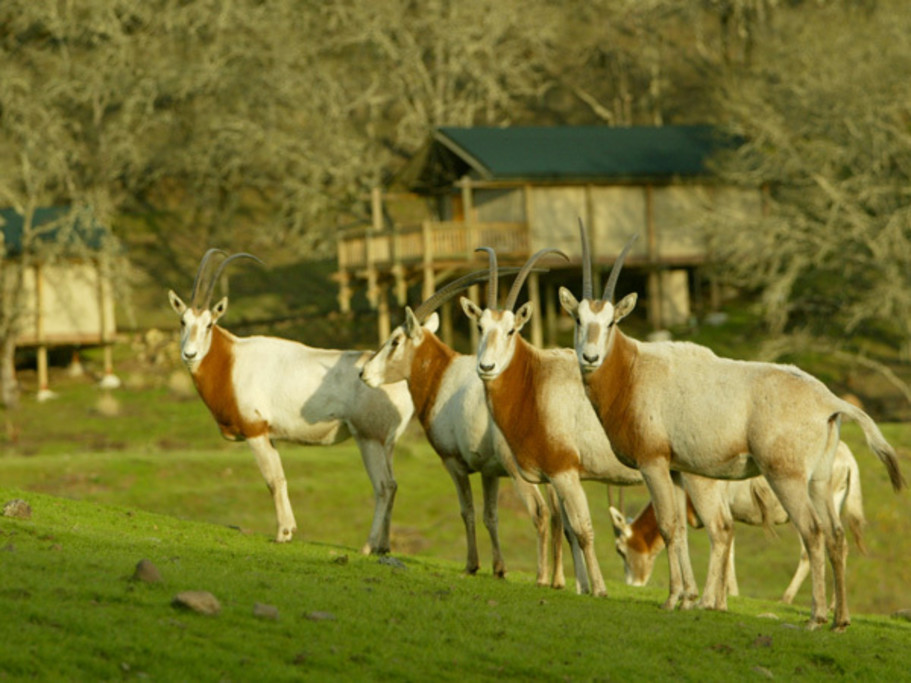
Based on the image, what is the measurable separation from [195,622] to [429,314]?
789 centimetres

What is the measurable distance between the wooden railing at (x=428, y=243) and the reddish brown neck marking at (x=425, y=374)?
100 ft

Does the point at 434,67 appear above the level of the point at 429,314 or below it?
above

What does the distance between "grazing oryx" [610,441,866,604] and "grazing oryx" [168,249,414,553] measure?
3961 mm

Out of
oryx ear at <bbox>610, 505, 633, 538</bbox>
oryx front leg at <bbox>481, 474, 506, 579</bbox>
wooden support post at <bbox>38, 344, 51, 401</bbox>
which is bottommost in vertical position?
wooden support post at <bbox>38, 344, 51, 401</bbox>

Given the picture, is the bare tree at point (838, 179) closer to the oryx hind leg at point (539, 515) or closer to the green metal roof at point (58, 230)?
the green metal roof at point (58, 230)

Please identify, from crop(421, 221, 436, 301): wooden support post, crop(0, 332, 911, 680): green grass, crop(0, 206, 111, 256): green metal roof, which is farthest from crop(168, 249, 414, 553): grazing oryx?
crop(0, 206, 111, 256): green metal roof

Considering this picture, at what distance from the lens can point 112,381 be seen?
50.8 m

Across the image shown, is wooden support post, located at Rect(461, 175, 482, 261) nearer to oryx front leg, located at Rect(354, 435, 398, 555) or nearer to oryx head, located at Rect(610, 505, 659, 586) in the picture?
oryx head, located at Rect(610, 505, 659, 586)

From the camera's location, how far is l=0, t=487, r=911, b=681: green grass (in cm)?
1049

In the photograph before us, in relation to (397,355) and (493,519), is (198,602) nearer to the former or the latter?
(493,519)

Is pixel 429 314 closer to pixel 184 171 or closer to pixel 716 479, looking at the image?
pixel 716 479

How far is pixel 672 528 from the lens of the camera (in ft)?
48.5

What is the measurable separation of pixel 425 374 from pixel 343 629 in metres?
6.19

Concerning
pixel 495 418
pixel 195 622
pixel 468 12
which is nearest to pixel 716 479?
pixel 495 418
